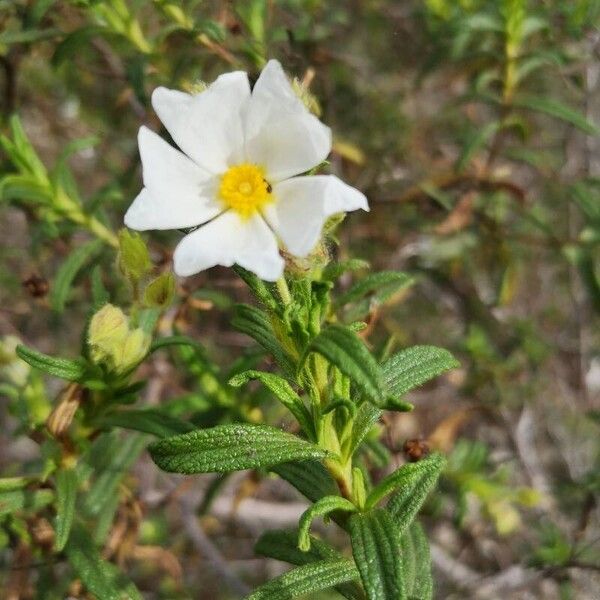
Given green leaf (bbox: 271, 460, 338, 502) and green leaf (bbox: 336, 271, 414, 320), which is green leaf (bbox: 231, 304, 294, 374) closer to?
green leaf (bbox: 271, 460, 338, 502)

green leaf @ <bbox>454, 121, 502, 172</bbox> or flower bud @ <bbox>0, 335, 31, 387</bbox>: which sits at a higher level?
green leaf @ <bbox>454, 121, 502, 172</bbox>

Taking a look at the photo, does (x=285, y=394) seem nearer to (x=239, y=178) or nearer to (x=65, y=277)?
(x=239, y=178)

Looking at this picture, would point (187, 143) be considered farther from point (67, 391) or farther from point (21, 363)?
point (21, 363)

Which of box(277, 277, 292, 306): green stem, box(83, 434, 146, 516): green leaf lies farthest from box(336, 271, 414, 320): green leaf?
box(83, 434, 146, 516): green leaf

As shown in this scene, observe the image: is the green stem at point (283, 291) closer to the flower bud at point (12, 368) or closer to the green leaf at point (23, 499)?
the green leaf at point (23, 499)

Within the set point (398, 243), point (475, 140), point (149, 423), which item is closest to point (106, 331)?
point (149, 423)
